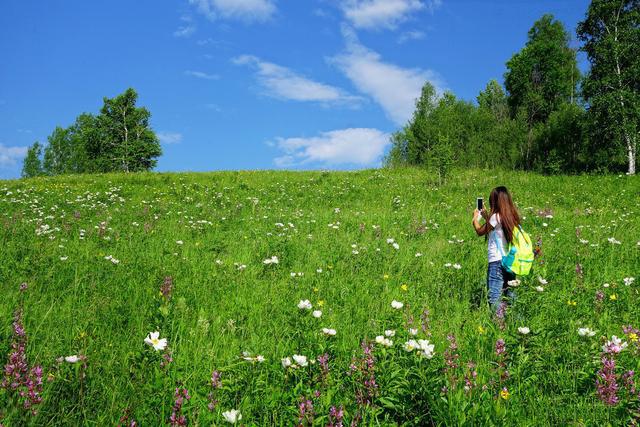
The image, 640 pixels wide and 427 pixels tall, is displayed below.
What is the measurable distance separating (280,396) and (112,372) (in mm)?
1439

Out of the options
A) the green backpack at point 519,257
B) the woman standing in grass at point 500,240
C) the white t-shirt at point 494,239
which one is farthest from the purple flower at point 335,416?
the white t-shirt at point 494,239

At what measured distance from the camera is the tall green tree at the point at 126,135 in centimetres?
5138

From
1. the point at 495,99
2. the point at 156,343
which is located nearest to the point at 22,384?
the point at 156,343

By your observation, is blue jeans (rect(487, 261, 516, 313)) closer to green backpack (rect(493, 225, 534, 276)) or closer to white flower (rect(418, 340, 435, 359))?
green backpack (rect(493, 225, 534, 276))

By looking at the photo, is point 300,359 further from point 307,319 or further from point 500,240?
point 500,240

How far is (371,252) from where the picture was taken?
7.61 m

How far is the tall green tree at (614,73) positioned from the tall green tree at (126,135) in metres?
48.0

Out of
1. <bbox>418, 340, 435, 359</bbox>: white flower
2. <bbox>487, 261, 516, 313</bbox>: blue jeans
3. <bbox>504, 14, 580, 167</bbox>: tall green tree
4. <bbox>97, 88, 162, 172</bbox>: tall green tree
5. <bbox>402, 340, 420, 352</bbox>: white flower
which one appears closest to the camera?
<bbox>418, 340, 435, 359</bbox>: white flower

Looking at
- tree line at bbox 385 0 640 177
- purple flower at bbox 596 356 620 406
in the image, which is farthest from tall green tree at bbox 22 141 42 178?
purple flower at bbox 596 356 620 406

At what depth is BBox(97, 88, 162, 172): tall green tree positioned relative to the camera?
5138 cm

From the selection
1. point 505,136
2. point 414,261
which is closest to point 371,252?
point 414,261

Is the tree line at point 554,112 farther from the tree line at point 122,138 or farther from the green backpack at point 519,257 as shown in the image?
the tree line at point 122,138

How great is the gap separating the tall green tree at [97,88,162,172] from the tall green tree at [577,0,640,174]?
48.0 meters

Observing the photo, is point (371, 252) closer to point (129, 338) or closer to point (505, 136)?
point (129, 338)
